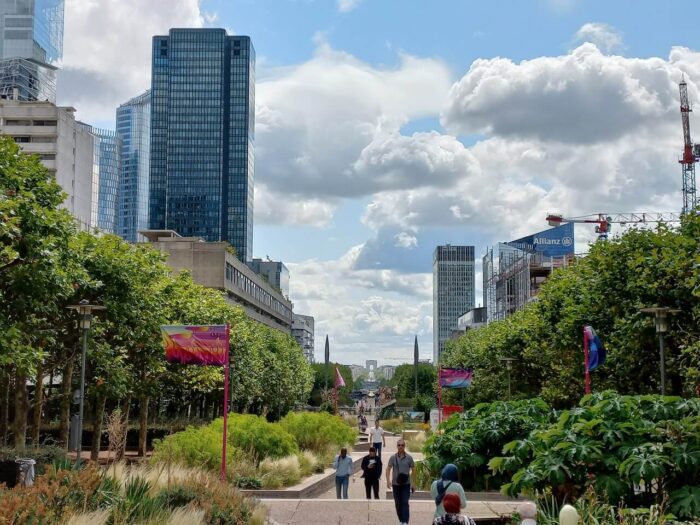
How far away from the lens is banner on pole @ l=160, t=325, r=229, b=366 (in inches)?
971

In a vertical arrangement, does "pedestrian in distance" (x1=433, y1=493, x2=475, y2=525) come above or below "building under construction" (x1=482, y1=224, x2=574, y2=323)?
below

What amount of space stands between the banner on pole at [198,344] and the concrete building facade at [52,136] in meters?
96.2

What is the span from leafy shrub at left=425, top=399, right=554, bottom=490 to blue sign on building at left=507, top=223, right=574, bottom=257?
10569 cm

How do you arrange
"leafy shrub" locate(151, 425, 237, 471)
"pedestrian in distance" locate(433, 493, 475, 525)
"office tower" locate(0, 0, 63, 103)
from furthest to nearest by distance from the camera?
"office tower" locate(0, 0, 63, 103)
"leafy shrub" locate(151, 425, 237, 471)
"pedestrian in distance" locate(433, 493, 475, 525)

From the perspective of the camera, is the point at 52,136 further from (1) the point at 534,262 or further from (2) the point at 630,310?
(2) the point at 630,310

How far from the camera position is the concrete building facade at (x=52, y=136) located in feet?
387

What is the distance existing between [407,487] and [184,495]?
4.45 metres

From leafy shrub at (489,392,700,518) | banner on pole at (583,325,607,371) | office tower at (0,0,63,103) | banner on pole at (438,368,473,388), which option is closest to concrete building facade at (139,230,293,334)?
banner on pole at (438,368,473,388)

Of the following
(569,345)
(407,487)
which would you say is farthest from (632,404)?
(569,345)

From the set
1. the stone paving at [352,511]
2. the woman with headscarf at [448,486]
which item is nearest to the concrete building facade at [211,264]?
the stone paving at [352,511]

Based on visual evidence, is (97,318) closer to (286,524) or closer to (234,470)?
(234,470)

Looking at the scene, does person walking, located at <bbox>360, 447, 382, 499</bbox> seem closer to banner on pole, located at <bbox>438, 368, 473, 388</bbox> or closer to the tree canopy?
the tree canopy

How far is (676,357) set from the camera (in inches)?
1002

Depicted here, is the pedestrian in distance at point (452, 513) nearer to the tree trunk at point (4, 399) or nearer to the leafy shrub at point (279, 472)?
the leafy shrub at point (279, 472)
